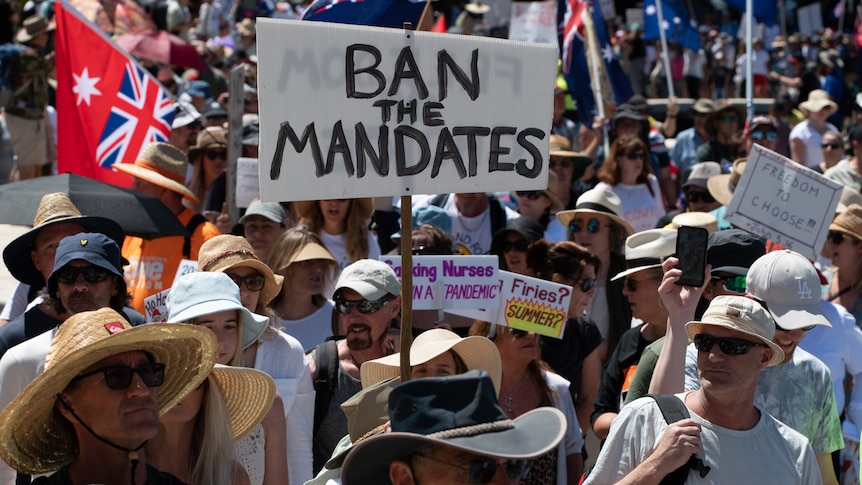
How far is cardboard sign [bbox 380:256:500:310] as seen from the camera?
5434 millimetres

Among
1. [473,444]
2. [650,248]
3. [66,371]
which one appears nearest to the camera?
[473,444]

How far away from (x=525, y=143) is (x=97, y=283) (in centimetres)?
172

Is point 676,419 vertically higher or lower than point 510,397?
higher

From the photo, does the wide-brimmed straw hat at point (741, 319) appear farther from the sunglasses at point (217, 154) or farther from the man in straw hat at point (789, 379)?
the sunglasses at point (217, 154)

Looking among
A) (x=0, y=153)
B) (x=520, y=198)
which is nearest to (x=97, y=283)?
(x=520, y=198)

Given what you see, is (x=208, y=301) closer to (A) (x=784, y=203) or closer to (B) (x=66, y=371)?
(B) (x=66, y=371)

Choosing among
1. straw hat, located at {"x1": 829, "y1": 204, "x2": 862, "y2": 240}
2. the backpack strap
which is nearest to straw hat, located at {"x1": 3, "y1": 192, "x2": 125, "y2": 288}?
the backpack strap

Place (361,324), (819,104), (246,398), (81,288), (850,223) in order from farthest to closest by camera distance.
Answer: (819,104) < (850,223) < (361,324) < (81,288) < (246,398)

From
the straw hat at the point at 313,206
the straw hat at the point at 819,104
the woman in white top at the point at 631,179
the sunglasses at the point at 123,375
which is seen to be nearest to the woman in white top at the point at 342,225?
the straw hat at the point at 313,206

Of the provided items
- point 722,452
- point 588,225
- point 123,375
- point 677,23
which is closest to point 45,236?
point 123,375

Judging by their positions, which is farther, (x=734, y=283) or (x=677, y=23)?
(x=677, y=23)

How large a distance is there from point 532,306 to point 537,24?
7515 millimetres

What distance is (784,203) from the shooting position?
665 centimetres

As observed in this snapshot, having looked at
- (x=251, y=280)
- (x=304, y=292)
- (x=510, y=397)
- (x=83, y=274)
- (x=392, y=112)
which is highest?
(x=392, y=112)
